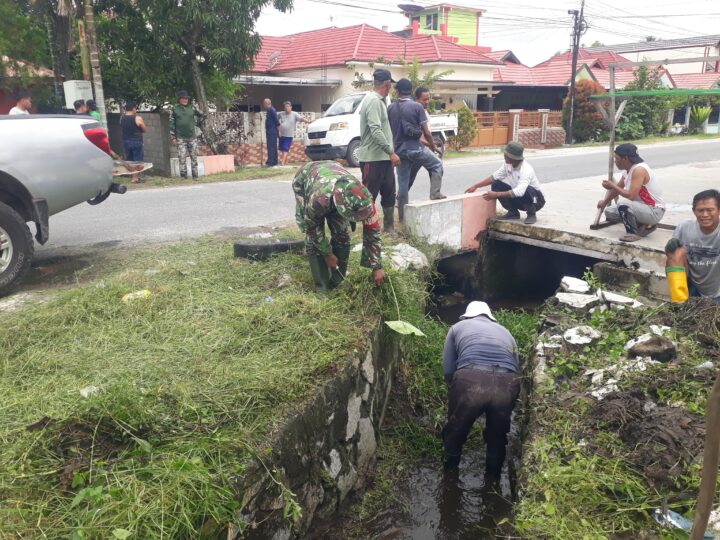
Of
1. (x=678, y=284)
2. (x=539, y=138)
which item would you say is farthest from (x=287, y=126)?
(x=539, y=138)

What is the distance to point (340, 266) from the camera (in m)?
5.32


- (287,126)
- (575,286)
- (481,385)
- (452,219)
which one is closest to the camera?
(481,385)

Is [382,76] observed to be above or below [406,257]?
above

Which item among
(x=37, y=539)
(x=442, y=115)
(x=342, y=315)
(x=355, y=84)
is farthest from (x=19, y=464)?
(x=355, y=84)

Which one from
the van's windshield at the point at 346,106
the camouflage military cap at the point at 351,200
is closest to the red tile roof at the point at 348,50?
the van's windshield at the point at 346,106

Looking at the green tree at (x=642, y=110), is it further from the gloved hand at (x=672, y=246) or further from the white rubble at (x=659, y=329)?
the white rubble at (x=659, y=329)

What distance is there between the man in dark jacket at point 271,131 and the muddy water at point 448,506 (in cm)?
1184

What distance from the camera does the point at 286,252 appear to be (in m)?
6.10

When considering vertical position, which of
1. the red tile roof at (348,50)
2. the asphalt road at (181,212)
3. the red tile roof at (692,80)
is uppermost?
the red tile roof at (348,50)

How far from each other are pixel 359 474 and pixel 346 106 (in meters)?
12.5

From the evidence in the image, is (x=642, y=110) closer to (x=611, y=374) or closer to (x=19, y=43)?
(x=19, y=43)

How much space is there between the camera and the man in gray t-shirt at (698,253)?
17.3ft

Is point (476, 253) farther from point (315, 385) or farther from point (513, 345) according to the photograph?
point (315, 385)

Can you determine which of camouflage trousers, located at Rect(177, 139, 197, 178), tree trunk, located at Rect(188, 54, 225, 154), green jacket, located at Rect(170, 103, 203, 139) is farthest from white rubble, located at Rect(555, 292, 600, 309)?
tree trunk, located at Rect(188, 54, 225, 154)
